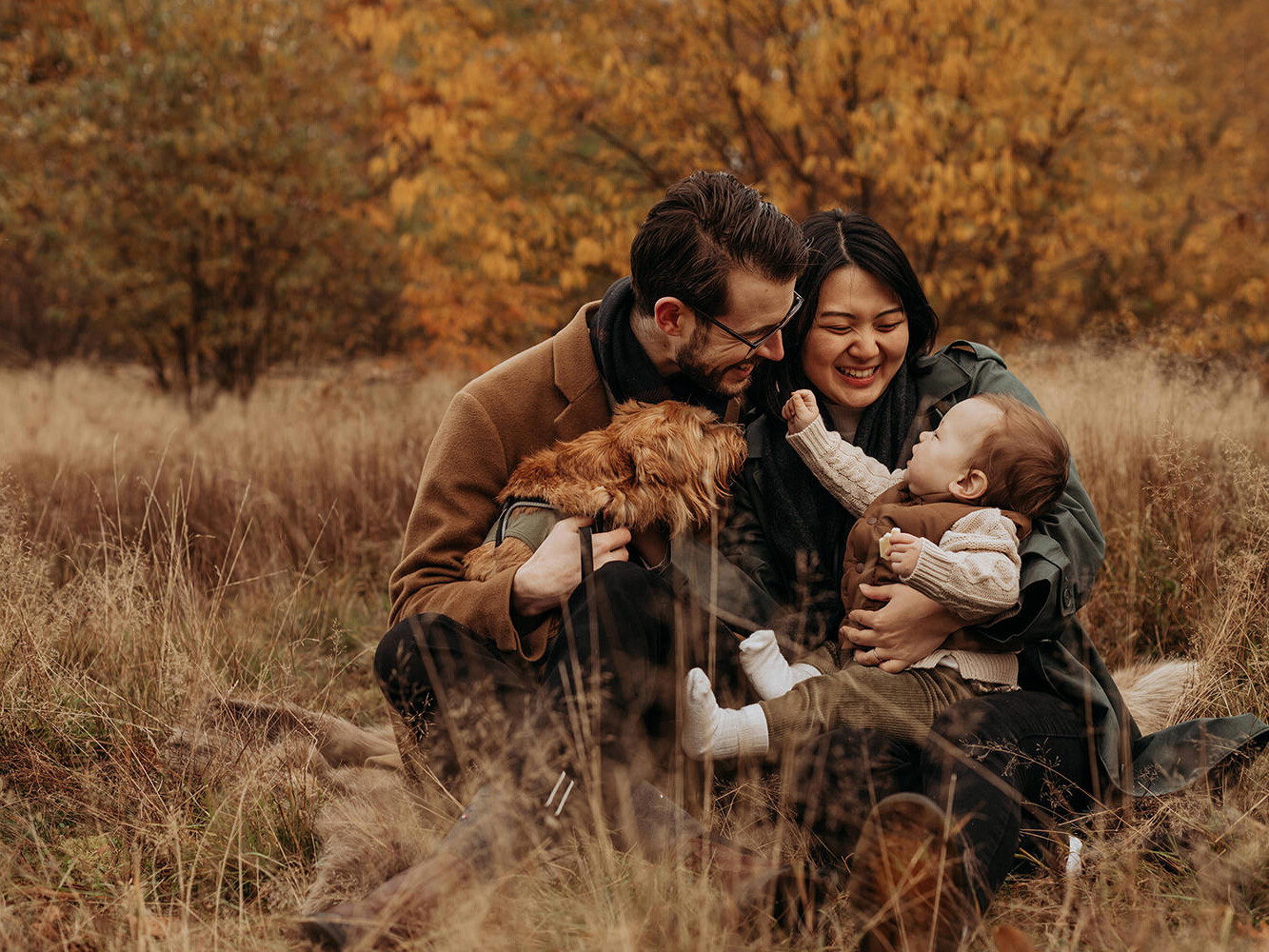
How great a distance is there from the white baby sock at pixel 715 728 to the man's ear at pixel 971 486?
0.81 metres

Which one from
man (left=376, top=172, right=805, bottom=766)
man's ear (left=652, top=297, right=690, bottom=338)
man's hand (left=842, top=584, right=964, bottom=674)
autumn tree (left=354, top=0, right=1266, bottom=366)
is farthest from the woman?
autumn tree (left=354, top=0, right=1266, bottom=366)

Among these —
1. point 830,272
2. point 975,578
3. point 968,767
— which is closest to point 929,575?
point 975,578

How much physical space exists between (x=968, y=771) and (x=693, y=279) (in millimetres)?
1537

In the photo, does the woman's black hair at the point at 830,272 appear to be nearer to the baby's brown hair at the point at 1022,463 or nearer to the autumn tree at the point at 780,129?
the baby's brown hair at the point at 1022,463

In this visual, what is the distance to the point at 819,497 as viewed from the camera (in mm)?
2941

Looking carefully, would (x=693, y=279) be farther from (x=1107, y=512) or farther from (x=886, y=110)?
(x=886, y=110)

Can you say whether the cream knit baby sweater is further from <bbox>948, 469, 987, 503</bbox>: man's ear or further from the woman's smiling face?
the woman's smiling face

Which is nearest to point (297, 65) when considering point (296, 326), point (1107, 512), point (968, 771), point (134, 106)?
point (134, 106)

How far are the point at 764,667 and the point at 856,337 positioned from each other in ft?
3.46

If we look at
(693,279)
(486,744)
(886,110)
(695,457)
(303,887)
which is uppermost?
(886,110)

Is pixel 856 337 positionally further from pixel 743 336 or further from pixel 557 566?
pixel 557 566

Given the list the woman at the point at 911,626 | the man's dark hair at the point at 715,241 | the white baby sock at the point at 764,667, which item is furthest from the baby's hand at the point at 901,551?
the man's dark hair at the point at 715,241

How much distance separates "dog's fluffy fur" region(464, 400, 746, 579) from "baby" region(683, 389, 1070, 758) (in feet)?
1.42

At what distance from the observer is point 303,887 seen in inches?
83.8
